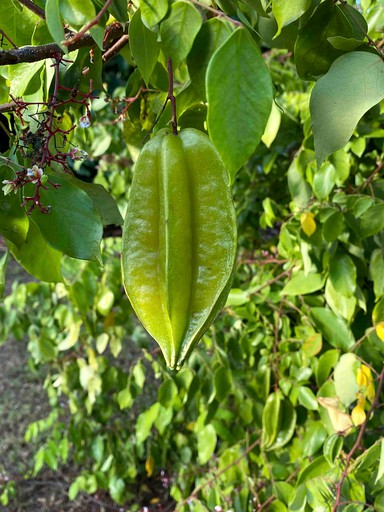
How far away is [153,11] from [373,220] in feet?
2.02

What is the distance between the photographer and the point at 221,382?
1.36m

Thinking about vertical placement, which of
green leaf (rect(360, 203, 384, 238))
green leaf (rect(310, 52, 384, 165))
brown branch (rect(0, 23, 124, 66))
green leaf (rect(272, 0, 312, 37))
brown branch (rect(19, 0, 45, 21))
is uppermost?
green leaf (rect(272, 0, 312, 37))

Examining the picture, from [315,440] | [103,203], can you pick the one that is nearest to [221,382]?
[315,440]

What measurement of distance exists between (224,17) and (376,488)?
2.47ft

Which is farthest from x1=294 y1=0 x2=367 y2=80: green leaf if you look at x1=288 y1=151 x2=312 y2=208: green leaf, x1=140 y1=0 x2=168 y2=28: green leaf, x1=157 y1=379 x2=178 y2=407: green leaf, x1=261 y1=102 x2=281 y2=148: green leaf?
x1=157 y1=379 x2=178 y2=407: green leaf

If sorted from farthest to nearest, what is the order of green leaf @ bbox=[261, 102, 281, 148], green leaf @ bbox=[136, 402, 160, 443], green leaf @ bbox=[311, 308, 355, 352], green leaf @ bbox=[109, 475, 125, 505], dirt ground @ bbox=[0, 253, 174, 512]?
dirt ground @ bbox=[0, 253, 174, 512] → green leaf @ bbox=[109, 475, 125, 505] → green leaf @ bbox=[136, 402, 160, 443] → green leaf @ bbox=[311, 308, 355, 352] → green leaf @ bbox=[261, 102, 281, 148]

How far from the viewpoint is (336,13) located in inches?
18.3

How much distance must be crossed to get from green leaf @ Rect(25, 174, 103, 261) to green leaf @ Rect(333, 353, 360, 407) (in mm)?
651

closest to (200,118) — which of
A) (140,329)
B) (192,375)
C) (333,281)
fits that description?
(333,281)

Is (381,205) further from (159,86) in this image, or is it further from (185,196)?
(185,196)

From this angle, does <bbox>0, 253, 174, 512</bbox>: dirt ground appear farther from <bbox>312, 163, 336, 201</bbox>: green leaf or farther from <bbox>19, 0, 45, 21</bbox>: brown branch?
<bbox>19, 0, 45, 21</bbox>: brown branch

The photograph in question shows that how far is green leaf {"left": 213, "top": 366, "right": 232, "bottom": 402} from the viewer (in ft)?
4.42

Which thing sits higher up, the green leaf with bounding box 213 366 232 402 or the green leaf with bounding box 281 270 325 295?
the green leaf with bounding box 281 270 325 295

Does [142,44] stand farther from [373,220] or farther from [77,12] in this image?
[373,220]
